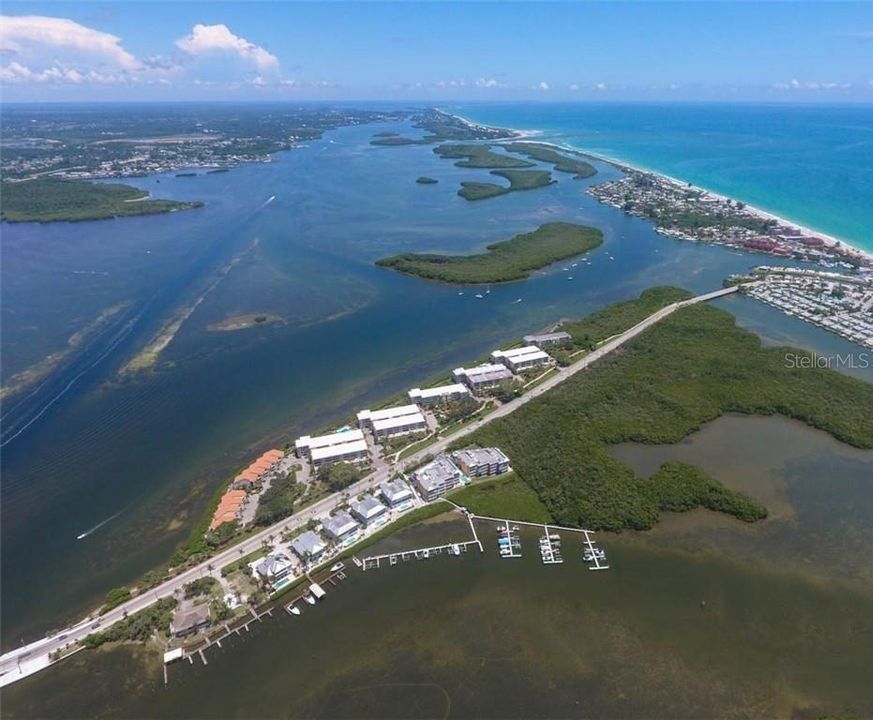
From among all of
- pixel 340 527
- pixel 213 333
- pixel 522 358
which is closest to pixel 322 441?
pixel 340 527

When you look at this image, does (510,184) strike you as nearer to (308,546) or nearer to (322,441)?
(322,441)

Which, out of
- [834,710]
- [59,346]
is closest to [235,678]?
[834,710]

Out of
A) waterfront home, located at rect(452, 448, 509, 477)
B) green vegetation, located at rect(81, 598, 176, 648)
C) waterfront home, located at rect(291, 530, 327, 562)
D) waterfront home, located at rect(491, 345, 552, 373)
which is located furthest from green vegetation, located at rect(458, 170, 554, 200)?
green vegetation, located at rect(81, 598, 176, 648)

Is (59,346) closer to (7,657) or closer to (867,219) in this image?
(7,657)

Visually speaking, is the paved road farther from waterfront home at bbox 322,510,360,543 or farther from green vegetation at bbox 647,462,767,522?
green vegetation at bbox 647,462,767,522

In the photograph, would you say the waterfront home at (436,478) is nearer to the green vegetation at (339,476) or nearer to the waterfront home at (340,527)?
the green vegetation at (339,476)

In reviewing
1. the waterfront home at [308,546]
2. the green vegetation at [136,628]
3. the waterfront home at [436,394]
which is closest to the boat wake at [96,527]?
the green vegetation at [136,628]
